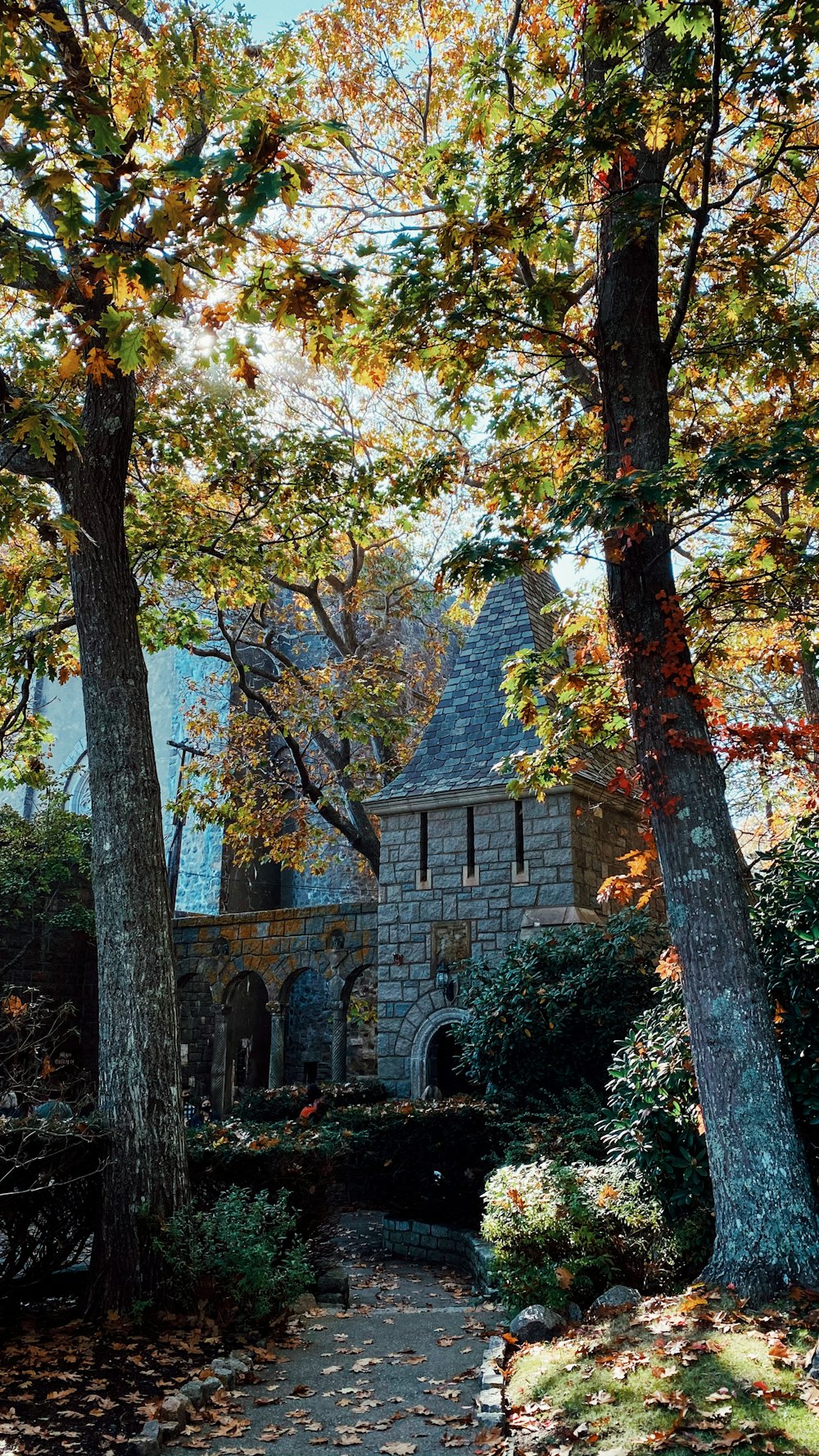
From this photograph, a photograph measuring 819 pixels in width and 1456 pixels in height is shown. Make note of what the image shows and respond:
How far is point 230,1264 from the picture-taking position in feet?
18.9

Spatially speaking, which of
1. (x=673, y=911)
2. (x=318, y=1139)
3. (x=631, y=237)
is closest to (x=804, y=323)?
(x=631, y=237)

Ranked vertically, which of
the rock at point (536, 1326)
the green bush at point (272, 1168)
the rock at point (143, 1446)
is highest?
the green bush at point (272, 1168)

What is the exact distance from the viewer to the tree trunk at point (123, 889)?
19.1 ft

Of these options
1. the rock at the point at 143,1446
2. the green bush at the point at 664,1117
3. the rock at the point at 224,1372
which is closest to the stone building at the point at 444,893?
the green bush at the point at 664,1117

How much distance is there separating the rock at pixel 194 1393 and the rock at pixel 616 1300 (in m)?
2.01

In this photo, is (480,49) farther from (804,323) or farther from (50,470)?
(50,470)

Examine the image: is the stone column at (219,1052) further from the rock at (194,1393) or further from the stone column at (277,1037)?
the rock at (194,1393)

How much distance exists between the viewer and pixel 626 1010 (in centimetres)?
873

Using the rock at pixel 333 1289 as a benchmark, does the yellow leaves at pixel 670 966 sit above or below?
above

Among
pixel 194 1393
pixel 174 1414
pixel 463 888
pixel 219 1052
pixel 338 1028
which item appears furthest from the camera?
pixel 219 1052

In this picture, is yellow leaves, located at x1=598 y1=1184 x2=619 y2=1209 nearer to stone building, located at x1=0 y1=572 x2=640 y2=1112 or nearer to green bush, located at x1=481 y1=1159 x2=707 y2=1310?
green bush, located at x1=481 y1=1159 x2=707 y2=1310

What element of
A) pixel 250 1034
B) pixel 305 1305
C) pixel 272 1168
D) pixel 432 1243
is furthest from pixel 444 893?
pixel 250 1034

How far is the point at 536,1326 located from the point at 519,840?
6201mm

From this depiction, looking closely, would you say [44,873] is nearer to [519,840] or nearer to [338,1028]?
[338,1028]
